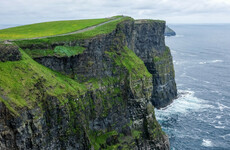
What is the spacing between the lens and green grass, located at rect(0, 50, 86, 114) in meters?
36.2

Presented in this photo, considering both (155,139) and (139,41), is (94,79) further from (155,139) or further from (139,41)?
(139,41)

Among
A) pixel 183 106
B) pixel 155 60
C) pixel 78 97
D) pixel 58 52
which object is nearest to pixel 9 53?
pixel 58 52

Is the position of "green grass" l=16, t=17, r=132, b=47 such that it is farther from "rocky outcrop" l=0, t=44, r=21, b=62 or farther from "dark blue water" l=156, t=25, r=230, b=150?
"dark blue water" l=156, t=25, r=230, b=150

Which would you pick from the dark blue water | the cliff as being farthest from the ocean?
the cliff

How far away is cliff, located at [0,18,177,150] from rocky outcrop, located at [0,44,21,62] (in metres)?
0.35

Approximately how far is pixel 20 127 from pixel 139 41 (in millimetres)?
68270

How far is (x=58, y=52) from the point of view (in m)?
49.8

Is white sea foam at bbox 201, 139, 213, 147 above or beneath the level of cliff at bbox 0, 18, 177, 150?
beneath

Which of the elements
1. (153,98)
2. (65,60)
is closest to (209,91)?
(153,98)

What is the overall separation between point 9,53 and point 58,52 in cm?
1118

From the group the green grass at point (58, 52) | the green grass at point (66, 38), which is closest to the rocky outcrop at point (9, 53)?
the green grass at point (58, 52)

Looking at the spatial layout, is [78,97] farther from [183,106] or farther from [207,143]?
[183,106]

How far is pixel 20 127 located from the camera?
35656 millimetres

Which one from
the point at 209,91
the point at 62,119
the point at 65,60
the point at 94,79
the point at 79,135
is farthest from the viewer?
the point at 209,91
